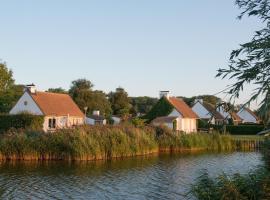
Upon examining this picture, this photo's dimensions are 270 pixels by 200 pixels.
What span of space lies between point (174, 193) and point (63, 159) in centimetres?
1321

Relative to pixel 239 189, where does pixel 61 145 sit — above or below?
above

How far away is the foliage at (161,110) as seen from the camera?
2365 inches

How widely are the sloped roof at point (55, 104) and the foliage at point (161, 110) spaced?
31.4 feet

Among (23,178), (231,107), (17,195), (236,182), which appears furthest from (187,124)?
(231,107)

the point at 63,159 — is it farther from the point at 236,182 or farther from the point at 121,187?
the point at 236,182

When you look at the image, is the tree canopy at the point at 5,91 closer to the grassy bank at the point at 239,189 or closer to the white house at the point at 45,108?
the white house at the point at 45,108

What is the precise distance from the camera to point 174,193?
19.2 meters

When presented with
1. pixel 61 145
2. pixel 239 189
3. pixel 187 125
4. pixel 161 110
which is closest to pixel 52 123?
pixel 161 110

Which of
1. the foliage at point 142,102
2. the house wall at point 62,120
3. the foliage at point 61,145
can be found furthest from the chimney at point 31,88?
the foliage at point 142,102

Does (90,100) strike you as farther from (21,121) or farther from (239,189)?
(239,189)

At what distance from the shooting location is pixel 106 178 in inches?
920

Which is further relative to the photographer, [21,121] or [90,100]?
[90,100]

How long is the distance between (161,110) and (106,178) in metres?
37.7

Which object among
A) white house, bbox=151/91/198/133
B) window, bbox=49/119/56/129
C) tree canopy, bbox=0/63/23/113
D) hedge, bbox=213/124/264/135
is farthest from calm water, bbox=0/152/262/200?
tree canopy, bbox=0/63/23/113
